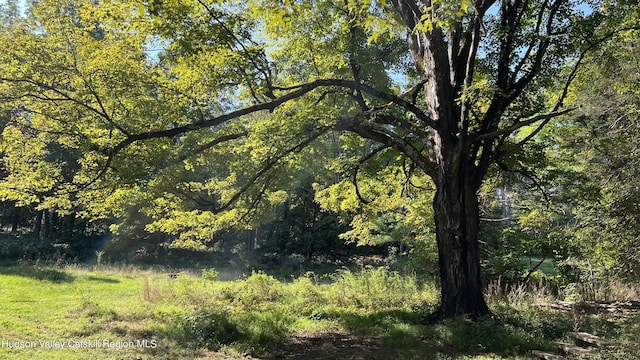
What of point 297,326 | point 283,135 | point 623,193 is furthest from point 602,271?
point 283,135

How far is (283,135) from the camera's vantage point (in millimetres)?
8539

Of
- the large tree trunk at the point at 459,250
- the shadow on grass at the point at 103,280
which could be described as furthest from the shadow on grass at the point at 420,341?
the shadow on grass at the point at 103,280

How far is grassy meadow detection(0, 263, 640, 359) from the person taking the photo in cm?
624

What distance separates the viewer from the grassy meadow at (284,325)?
246 inches

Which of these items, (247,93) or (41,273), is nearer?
(247,93)

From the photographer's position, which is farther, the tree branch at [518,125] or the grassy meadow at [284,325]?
the tree branch at [518,125]

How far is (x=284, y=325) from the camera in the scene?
8141 mm

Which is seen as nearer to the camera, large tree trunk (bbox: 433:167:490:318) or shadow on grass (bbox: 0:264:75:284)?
large tree trunk (bbox: 433:167:490:318)

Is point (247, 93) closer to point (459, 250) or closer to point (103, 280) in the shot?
point (459, 250)

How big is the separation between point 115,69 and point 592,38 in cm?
909

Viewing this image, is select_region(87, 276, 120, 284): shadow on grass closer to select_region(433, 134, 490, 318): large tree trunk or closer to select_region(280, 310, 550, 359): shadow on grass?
select_region(280, 310, 550, 359): shadow on grass

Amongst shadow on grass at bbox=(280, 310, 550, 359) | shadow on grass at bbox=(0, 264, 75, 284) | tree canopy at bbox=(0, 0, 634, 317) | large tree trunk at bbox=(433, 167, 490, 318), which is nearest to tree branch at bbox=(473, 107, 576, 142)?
tree canopy at bbox=(0, 0, 634, 317)

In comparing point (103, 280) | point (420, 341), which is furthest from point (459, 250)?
point (103, 280)

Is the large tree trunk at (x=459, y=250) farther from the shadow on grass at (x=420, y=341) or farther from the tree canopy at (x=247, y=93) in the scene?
the shadow on grass at (x=420, y=341)
